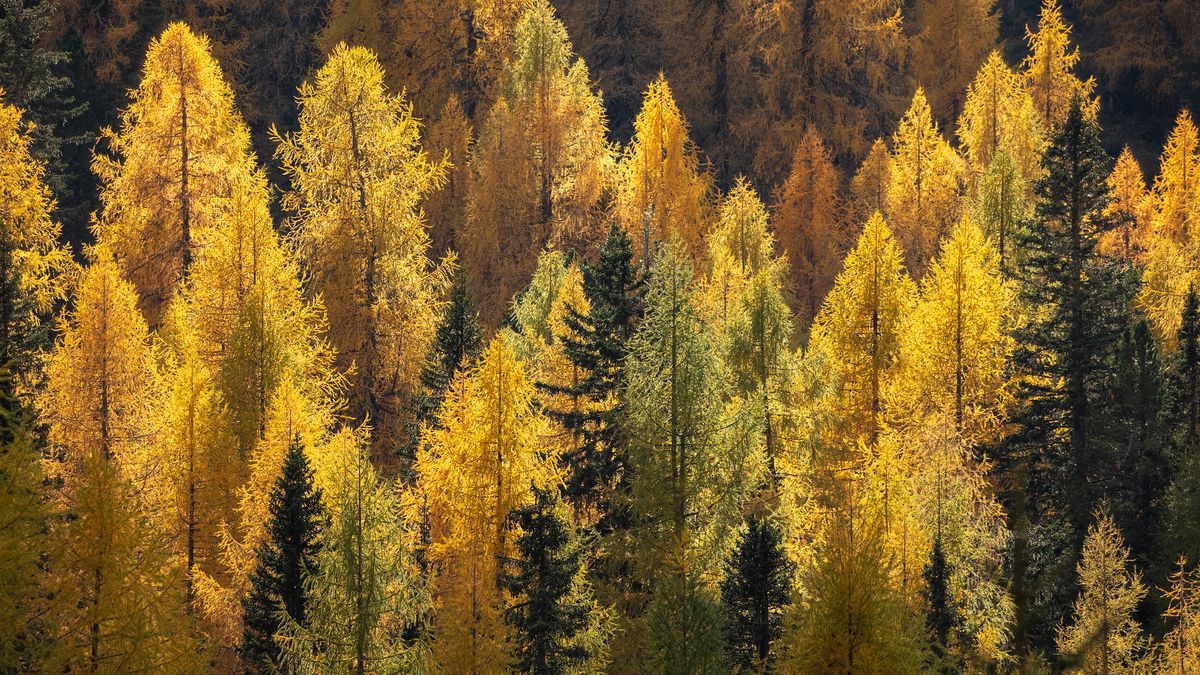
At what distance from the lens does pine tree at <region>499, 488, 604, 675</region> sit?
83.0 ft

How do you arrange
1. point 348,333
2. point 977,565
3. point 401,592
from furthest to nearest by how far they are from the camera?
1. point 348,333
2. point 977,565
3. point 401,592

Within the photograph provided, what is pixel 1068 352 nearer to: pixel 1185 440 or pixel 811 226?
pixel 1185 440

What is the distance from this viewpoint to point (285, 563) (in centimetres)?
2594

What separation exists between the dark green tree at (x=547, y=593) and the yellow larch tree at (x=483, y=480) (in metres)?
0.45

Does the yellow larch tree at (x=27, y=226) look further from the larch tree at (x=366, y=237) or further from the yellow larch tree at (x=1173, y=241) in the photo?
the yellow larch tree at (x=1173, y=241)

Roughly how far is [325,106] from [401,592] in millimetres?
15118

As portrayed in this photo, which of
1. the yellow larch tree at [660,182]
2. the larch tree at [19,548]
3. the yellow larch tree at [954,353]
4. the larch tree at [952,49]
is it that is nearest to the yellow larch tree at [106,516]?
the larch tree at [19,548]

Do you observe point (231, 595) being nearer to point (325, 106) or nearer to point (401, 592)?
point (401, 592)

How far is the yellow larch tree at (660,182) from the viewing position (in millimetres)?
49219

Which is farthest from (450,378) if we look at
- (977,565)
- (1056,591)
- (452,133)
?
(452,133)

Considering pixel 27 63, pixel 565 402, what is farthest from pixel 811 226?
pixel 27 63

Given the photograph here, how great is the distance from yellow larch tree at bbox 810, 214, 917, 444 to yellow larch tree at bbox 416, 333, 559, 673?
9.03m

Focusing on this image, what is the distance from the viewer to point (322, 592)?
23531 mm

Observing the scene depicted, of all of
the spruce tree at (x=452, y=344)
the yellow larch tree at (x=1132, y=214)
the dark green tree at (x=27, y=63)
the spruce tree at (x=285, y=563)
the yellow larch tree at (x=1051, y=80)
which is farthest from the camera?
the yellow larch tree at (x=1132, y=214)
